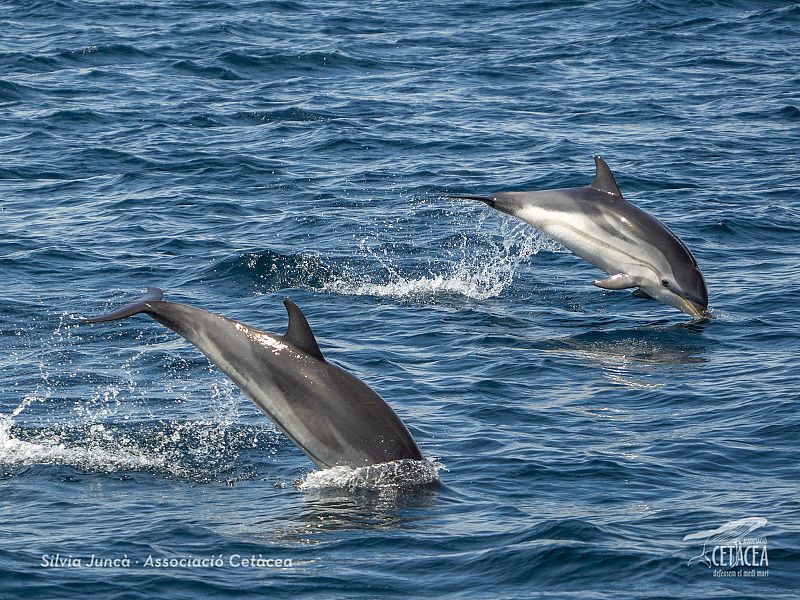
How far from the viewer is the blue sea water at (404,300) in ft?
34.6

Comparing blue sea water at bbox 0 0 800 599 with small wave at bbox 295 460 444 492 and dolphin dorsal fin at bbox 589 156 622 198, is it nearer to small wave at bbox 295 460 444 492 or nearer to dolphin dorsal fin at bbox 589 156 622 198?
small wave at bbox 295 460 444 492

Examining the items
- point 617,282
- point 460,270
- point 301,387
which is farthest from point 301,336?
point 460,270

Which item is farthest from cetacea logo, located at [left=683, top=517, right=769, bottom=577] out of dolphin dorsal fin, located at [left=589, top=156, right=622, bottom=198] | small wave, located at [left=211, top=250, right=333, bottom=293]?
small wave, located at [left=211, top=250, right=333, bottom=293]

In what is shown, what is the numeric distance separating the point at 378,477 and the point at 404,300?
6.72m

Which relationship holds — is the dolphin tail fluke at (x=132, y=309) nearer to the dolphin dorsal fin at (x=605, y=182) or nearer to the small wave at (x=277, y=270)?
the small wave at (x=277, y=270)

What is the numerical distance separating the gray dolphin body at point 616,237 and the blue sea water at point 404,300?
504 millimetres

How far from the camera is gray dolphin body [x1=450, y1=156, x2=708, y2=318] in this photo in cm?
1692

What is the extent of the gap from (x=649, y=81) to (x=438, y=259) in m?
12.6

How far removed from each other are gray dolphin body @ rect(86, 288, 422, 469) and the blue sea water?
0.32 metres

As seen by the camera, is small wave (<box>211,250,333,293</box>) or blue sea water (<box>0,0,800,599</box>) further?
small wave (<box>211,250,333,293</box>)

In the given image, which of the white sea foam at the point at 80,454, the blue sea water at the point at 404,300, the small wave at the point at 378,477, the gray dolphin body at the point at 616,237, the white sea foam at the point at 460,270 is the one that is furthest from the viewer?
the white sea foam at the point at 460,270

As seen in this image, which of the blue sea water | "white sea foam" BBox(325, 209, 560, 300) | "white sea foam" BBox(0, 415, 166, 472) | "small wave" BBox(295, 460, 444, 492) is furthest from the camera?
"white sea foam" BBox(325, 209, 560, 300)

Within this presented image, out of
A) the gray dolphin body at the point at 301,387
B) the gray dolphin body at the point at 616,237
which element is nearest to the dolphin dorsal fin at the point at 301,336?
the gray dolphin body at the point at 301,387

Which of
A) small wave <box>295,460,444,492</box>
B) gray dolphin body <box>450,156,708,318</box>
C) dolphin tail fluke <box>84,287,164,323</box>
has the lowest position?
small wave <box>295,460,444,492</box>
